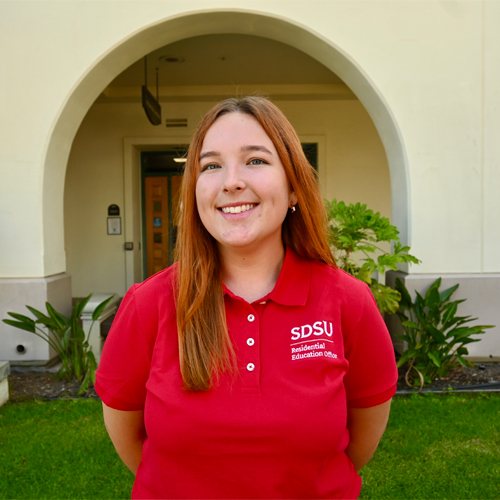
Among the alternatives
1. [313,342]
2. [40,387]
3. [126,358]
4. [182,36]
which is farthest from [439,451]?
[182,36]

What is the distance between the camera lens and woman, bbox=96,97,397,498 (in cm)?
126

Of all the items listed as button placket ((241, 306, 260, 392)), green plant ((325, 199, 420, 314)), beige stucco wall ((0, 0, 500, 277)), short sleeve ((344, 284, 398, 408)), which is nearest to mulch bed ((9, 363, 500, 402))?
green plant ((325, 199, 420, 314))

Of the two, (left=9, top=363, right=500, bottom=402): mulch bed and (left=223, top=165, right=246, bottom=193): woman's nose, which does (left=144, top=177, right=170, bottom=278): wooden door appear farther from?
(left=223, top=165, right=246, bottom=193): woman's nose

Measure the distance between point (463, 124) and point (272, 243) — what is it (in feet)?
13.6

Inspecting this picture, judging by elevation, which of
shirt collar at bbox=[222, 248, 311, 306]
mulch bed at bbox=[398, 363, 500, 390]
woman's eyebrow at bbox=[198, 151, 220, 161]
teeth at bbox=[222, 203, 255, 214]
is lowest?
mulch bed at bbox=[398, 363, 500, 390]

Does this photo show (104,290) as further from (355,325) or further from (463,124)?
(355,325)

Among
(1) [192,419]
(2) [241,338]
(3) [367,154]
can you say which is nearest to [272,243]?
(2) [241,338]

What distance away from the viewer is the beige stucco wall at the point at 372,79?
485cm

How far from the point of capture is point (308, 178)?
150 centimetres

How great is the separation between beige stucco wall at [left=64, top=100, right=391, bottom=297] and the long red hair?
7.34 meters

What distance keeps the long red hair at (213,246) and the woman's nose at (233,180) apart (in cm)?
14

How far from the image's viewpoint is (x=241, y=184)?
4.42ft

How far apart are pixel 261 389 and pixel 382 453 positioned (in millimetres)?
2363

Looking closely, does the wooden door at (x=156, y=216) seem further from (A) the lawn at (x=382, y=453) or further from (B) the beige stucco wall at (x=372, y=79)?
(A) the lawn at (x=382, y=453)
